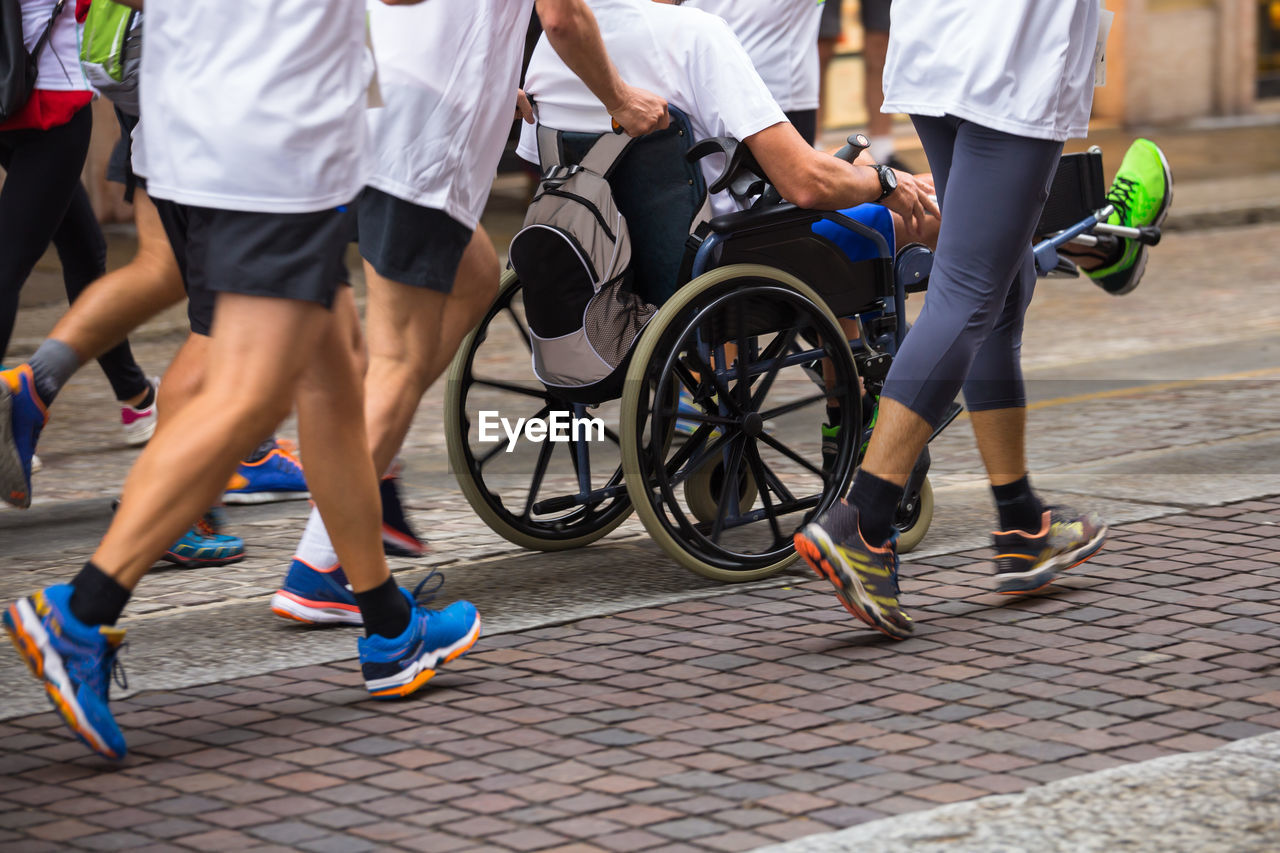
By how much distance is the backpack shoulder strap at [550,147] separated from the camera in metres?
4.64

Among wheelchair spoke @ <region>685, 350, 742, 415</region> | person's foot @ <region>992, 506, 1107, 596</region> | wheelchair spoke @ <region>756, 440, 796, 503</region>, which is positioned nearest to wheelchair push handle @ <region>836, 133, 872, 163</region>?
wheelchair spoke @ <region>685, 350, 742, 415</region>

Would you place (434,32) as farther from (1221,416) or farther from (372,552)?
(1221,416)

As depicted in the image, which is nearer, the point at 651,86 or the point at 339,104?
the point at 339,104

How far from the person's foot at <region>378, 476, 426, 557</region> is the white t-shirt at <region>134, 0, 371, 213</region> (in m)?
1.37

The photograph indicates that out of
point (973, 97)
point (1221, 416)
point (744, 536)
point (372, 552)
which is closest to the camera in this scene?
point (372, 552)

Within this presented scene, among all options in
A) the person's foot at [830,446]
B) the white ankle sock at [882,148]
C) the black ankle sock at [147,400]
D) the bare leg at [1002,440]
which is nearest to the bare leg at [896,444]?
the bare leg at [1002,440]

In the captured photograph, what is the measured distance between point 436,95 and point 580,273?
2.04ft

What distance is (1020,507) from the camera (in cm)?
431

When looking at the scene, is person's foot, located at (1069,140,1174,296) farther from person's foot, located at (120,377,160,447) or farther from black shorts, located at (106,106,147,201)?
person's foot, located at (120,377,160,447)

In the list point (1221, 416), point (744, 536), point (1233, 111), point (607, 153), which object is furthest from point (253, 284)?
point (1233, 111)

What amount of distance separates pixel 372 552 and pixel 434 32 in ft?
3.74

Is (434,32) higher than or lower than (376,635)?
higher

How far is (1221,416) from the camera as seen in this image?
6.44m

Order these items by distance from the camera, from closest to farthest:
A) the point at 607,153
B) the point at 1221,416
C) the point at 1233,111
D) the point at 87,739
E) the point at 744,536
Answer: the point at 87,739 → the point at 607,153 → the point at 744,536 → the point at 1221,416 → the point at 1233,111
